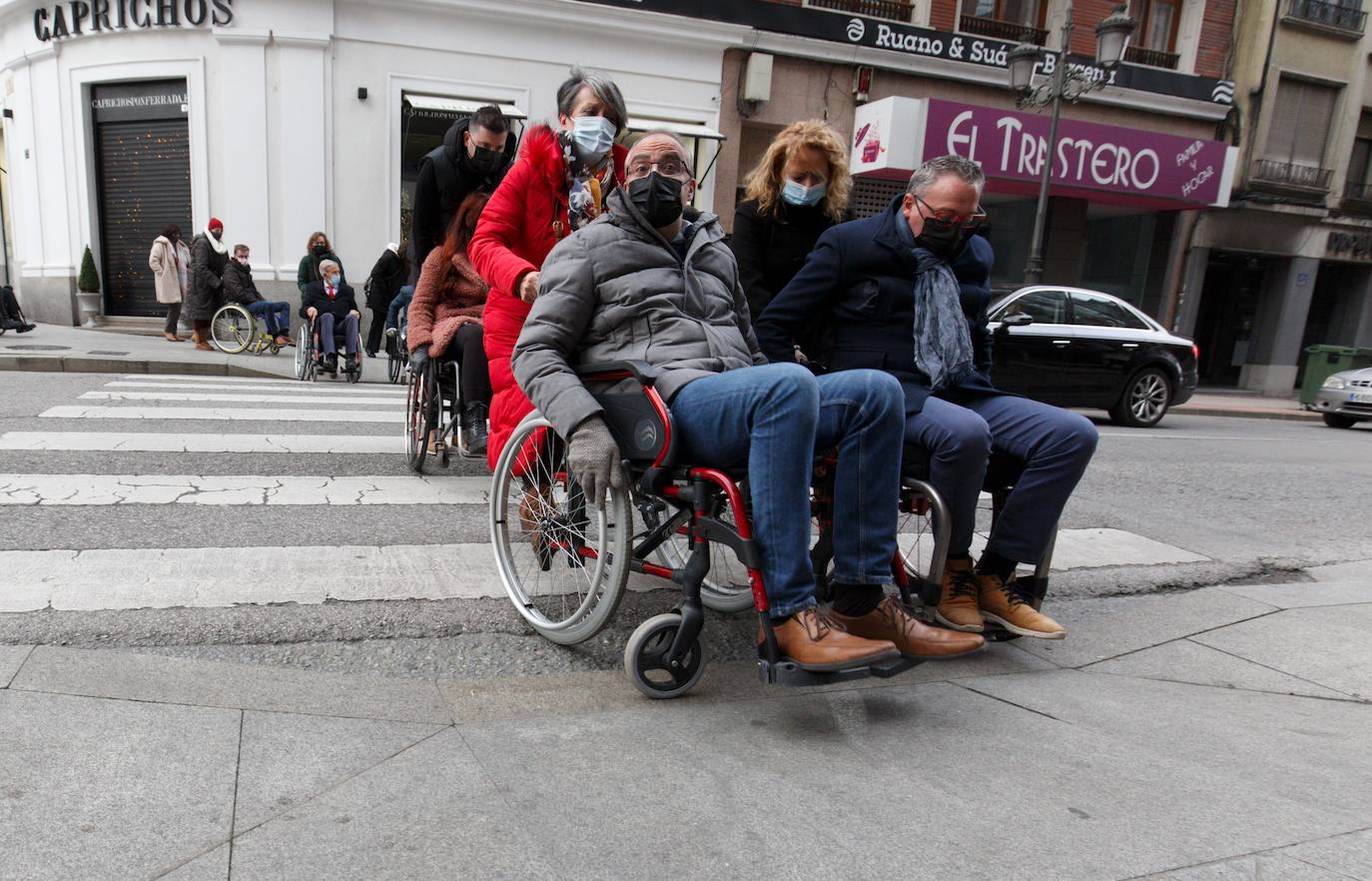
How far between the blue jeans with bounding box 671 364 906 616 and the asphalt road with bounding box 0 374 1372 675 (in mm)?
767

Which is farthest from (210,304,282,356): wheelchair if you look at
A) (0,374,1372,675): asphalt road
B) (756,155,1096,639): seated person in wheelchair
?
(756,155,1096,639): seated person in wheelchair

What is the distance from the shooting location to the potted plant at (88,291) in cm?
1445

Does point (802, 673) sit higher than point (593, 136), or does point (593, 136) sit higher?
point (593, 136)

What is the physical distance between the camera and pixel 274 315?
12.3 metres

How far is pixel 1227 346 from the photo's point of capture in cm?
2070

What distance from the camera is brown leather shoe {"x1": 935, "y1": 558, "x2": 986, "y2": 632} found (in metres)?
3.02

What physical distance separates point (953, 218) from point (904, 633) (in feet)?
4.92

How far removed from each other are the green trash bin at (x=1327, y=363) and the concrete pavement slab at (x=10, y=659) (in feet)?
60.8

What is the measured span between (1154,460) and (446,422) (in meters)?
6.13

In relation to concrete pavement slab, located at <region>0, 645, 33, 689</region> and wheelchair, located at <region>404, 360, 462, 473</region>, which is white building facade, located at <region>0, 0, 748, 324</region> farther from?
concrete pavement slab, located at <region>0, 645, 33, 689</region>

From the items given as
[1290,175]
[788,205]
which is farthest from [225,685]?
[1290,175]

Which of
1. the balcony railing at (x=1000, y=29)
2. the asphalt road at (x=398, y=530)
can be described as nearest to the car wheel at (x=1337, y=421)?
the asphalt road at (x=398, y=530)

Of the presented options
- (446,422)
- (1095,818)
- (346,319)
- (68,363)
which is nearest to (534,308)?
(1095,818)

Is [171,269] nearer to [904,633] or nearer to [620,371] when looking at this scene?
[620,371]
